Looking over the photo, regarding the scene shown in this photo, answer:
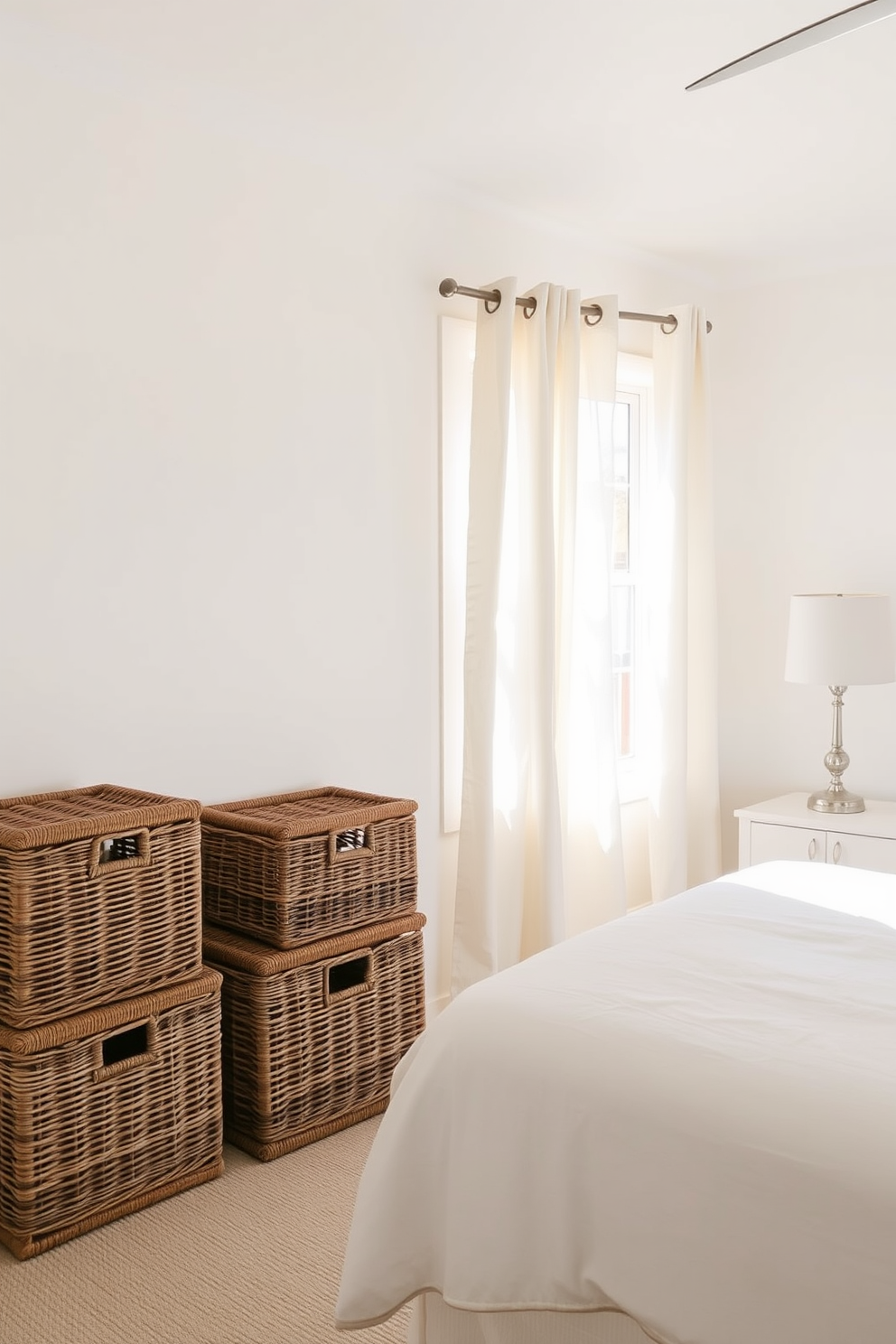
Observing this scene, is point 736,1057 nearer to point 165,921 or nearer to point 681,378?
point 165,921

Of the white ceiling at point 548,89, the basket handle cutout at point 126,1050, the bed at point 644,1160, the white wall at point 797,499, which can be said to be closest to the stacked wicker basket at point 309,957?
the basket handle cutout at point 126,1050

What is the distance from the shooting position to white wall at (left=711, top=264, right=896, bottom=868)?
412 centimetres

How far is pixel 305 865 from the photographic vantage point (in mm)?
2713

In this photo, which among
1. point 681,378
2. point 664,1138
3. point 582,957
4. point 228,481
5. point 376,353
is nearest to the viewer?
point 664,1138

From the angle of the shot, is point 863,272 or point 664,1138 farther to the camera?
point 863,272

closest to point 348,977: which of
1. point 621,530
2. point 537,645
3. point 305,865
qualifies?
point 305,865

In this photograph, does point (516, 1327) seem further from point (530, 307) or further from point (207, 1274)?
point (530, 307)

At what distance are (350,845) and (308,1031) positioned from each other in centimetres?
47

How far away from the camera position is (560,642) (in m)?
3.74

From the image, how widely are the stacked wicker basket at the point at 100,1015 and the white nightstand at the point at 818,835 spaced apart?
2106mm

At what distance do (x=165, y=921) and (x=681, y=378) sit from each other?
8.82 ft

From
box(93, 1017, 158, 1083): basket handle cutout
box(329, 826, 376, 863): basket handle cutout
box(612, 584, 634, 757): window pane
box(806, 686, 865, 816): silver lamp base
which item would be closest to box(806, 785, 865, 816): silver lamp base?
box(806, 686, 865, 816): silver lamp base

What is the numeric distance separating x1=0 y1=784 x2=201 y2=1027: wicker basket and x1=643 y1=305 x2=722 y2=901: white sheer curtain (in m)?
2.06

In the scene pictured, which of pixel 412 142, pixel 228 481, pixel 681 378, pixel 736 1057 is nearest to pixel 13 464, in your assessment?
pixel 228 481
